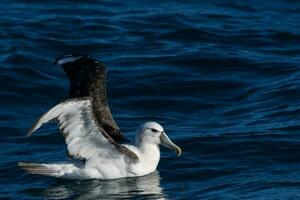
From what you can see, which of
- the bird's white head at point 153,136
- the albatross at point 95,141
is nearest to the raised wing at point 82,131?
the albatross at point 95,141

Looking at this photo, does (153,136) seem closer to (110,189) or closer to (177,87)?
(110,189)

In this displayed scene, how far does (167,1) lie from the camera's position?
27391 mm

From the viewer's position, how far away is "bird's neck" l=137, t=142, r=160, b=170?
15.2 metres

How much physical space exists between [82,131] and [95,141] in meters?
0.28

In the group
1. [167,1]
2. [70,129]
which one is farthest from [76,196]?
[167,1]

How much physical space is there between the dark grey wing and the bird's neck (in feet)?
1.03

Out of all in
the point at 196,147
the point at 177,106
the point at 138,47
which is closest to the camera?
the point at 196,147

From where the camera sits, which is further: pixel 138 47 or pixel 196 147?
pixel 138 47

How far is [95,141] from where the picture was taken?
49.0 feet

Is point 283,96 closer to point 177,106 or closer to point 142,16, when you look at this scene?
point 177,106

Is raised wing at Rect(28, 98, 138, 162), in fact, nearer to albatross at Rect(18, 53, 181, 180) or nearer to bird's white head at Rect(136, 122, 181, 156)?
albatross at Rect(18, 53, 181, 180)

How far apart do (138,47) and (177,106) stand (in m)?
4.17

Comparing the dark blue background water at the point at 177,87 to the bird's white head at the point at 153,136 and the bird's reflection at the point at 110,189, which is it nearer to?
the bird's reflection at the point at 110,189

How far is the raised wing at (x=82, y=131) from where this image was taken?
14.1 m
